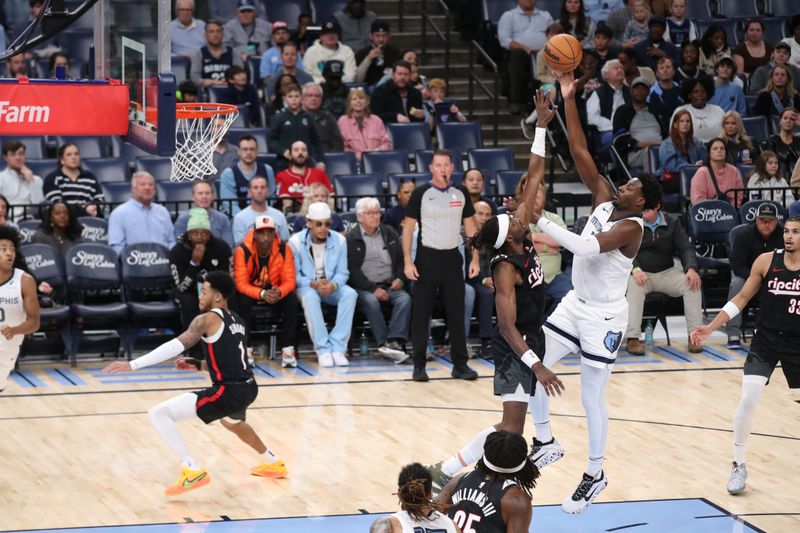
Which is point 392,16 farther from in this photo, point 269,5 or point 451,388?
point 451,388

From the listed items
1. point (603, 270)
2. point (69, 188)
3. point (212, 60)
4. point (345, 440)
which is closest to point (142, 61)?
point (603, 270)

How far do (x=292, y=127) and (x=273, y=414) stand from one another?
4505 mm

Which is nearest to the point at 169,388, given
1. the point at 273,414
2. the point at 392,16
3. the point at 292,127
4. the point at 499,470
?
the point at 273,414

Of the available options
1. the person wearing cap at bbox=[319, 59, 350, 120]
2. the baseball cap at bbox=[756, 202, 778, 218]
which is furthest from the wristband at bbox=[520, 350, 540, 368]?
the person wearing cap at bbox=[319, 59, 350, 120]

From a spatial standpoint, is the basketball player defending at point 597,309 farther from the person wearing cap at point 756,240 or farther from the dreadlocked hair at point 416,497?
the person wearing cap at point 756,240

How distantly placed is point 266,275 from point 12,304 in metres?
3.20

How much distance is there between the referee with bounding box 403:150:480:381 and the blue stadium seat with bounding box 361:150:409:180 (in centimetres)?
273

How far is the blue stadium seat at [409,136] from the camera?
598 inches

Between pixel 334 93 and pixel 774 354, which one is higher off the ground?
pixel 334 93

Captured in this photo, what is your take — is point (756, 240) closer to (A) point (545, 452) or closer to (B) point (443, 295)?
(B) point (443, 295)

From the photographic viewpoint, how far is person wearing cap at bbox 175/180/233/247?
41.1 feet

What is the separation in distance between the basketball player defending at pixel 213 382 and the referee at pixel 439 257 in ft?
10.4

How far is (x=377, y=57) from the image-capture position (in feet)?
53.1

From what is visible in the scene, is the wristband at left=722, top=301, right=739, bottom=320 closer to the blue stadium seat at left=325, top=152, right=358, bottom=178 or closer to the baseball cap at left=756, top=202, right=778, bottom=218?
the baseball cap at left=756, top=202, right=778, bottom=218
